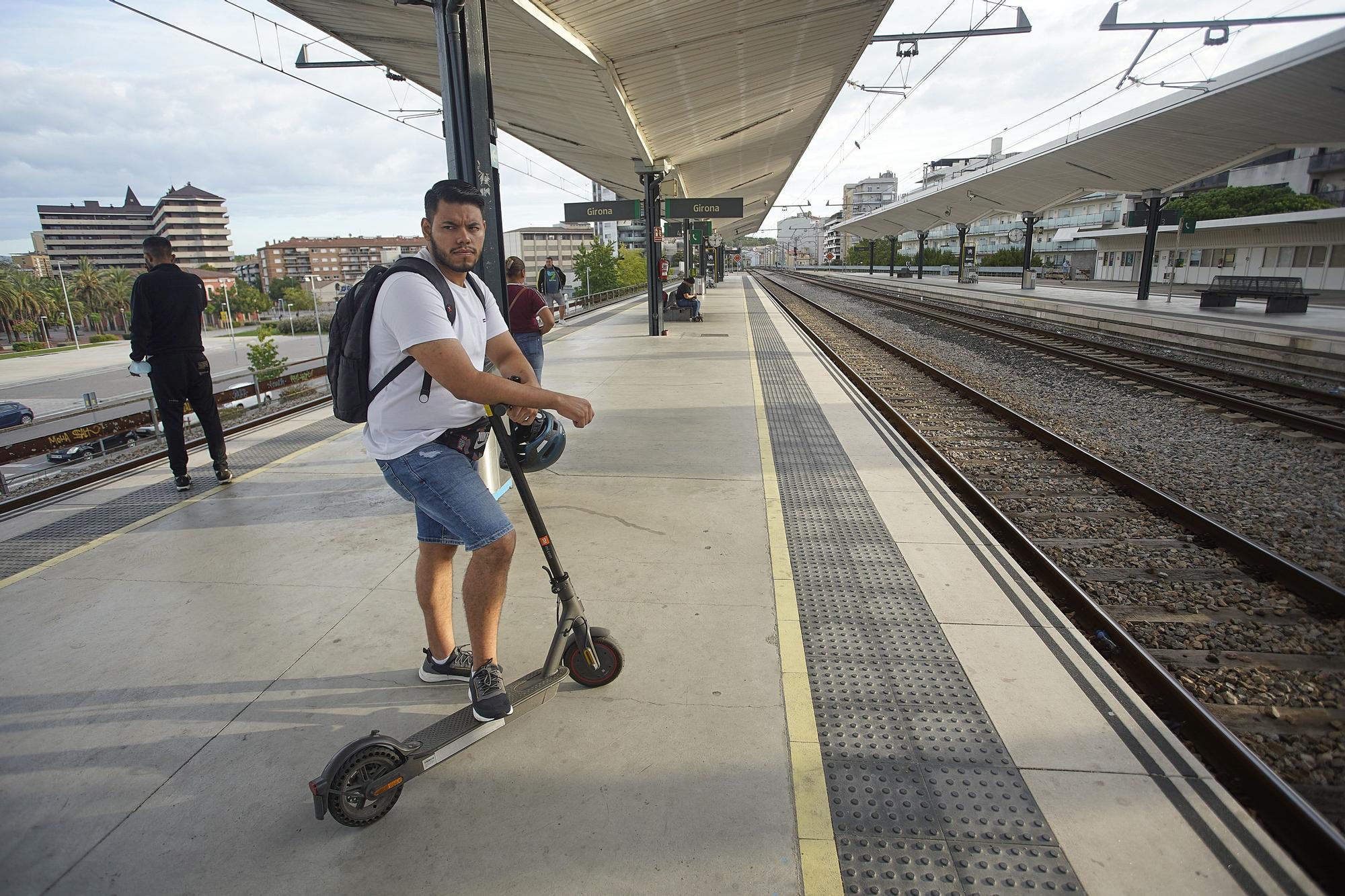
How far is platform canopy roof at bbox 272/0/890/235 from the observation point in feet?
29.0

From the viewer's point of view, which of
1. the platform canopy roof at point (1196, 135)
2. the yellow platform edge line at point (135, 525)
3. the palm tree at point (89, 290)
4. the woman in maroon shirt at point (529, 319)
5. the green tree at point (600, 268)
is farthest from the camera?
the palm tree at point (89, 290)

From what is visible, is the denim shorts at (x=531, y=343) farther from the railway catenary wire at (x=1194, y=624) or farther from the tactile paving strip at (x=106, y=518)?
the railway catenary wire at (x=1194, y=624)

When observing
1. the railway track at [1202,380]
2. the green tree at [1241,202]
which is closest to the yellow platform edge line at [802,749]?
the railway track at [1202,380]

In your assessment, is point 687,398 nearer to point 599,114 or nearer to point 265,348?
point 599,114

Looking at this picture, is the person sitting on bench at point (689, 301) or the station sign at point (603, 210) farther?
the person sitting on bench at point (689, 301)

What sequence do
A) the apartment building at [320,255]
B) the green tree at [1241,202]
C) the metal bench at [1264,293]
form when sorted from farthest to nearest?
the apartment building at [320,255] < the green tree at [1241,202] < the metal bench at [1264,293]

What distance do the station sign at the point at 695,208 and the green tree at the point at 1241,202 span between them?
35097 mm

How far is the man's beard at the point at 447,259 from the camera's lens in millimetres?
2547

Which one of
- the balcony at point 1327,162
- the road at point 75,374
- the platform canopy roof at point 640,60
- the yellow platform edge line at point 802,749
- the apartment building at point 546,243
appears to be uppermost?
the apartment building at point 546,243

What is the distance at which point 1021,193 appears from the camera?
37.7 meters

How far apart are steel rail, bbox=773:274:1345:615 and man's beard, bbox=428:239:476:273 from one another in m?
5.06

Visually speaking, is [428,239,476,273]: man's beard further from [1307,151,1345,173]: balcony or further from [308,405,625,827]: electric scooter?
[1307,151,1345,173]: balcony

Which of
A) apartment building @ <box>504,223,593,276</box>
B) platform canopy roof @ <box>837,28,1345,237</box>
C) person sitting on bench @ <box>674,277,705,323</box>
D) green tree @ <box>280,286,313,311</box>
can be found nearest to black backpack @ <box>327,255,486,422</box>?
platform canopy roof @ <box>837,28,1345,237</box>

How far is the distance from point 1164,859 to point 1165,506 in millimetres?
4421
